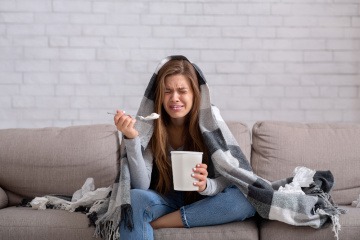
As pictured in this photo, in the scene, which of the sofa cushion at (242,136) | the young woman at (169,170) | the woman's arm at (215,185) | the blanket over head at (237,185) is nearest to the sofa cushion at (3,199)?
the blanket over head at (237,185)

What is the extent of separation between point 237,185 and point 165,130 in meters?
0.39

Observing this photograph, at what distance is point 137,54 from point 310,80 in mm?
1033

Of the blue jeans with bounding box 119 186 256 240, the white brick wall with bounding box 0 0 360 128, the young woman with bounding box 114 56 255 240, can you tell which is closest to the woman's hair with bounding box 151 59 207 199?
the young woman with bounding box 114 56 255 240

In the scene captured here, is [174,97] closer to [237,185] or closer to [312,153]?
[237,185]

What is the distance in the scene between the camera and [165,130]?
2.62 m

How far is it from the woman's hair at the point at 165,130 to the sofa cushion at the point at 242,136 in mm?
332

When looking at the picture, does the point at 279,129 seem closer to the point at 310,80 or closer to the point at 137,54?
the point at 310,80

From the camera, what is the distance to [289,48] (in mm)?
3604

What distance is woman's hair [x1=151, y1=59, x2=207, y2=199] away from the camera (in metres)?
2.56

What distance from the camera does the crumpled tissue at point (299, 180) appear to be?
2523 mm

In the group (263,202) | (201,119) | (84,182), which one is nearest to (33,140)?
(84,182)

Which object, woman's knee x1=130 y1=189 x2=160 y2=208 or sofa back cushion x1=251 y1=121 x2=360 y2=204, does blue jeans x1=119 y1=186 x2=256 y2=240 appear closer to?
woman's knee x1=130 y1=189 x2=160 y2=208

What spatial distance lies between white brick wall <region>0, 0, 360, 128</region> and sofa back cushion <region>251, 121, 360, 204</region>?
706mm

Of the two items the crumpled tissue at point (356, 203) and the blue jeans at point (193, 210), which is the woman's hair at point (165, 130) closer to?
the blue jeans at point (193, 210)
